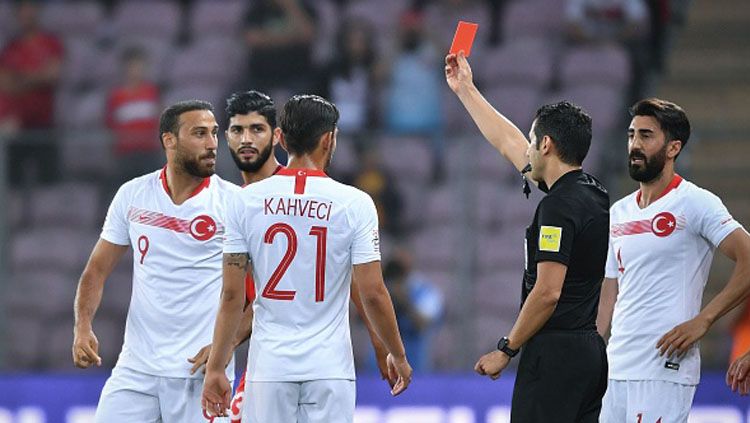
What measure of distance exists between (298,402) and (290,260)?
2.17ft

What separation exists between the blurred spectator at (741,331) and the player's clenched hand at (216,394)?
17.2 ft

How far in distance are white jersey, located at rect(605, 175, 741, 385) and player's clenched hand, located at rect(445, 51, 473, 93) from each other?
44.6 inches

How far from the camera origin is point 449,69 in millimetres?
7355

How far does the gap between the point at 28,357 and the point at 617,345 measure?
5909 millimetres

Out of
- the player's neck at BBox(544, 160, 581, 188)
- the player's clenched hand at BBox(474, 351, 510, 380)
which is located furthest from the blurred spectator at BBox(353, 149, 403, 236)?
the player's clenched hand at BBox(474, 351, 510, 380)

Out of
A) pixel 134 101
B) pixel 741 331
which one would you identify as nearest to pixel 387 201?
pixel 741 331

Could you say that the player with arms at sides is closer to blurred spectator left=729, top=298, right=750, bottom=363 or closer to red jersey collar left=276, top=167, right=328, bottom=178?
red jersey collar left=276, top=167, right=328, bottom=178

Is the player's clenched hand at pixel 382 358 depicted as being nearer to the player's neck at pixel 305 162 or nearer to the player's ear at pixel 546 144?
the player's neck at pixel 305 162

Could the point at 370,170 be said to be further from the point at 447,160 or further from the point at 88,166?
the point at 88,166

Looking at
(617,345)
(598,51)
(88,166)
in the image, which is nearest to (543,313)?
(617,345)

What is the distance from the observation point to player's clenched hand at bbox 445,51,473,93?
24.0 ft

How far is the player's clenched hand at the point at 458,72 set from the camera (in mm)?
7305

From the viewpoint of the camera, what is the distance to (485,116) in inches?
288

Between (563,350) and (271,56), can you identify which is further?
(271,56)
